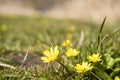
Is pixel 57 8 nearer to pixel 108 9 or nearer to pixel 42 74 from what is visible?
pixel 108 9

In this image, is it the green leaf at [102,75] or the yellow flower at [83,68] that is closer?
the yellow flower at [83,68]

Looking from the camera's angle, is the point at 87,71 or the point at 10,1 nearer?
the point at 87,71

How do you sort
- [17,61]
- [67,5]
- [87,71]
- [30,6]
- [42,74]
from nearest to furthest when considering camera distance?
[87,71] → [42,74] → [17,61] → [67,5] → [30,6]

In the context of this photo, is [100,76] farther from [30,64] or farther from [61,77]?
[30,64]

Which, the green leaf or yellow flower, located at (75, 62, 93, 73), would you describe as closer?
yellow flower, located at (75, 62, 93, 73)

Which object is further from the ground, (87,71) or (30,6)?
(30,6)

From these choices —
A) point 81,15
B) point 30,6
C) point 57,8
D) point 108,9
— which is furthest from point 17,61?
point 30,6

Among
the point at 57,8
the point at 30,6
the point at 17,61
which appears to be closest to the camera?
the point at 17,61

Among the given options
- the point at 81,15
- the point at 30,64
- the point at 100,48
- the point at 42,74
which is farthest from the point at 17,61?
the point at 81,15

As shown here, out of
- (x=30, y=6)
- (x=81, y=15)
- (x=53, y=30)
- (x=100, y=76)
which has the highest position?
(x=30, y=6)

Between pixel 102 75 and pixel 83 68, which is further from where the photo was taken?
pixel 102 75
